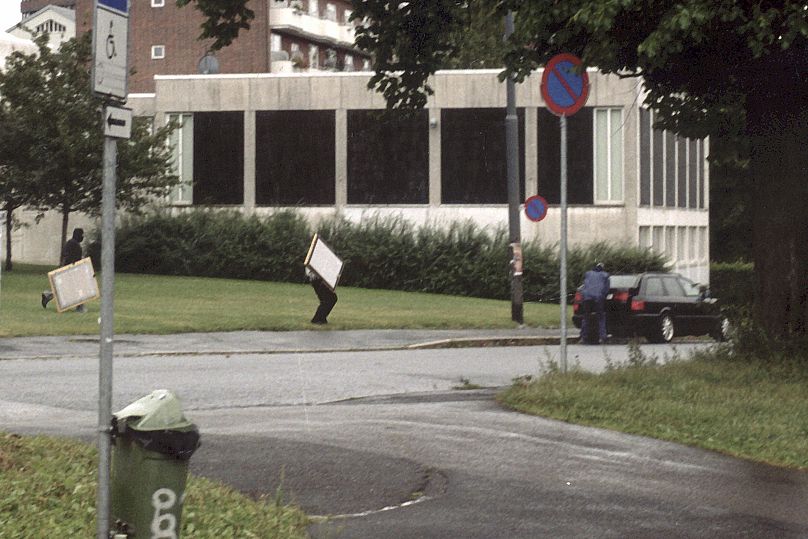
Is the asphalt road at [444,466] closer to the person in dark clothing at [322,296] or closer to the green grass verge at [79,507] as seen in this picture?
the green grass verge at [79,507]

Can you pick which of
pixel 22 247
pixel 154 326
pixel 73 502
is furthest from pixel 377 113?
pixel 22 247

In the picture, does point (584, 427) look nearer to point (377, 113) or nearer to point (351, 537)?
point (351, 537)

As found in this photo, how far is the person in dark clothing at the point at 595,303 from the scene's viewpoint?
29.5 meters

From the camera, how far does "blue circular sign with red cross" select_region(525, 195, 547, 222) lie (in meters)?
31.1

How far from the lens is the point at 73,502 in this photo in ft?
25.4

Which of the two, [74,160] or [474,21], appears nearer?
[474,21]

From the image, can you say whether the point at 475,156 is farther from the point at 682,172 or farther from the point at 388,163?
the point at 682,172

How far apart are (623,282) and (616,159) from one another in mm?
19701

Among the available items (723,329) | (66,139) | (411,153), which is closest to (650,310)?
(723,329)

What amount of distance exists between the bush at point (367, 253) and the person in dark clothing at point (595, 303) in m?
15.6

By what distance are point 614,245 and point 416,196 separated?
24.1 ft

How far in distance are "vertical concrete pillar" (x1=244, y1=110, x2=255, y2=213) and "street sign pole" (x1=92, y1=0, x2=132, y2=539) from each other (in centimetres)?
4702

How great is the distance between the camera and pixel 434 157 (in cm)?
5159

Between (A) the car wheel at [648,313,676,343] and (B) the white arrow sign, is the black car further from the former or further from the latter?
(B) the white arrow sign
